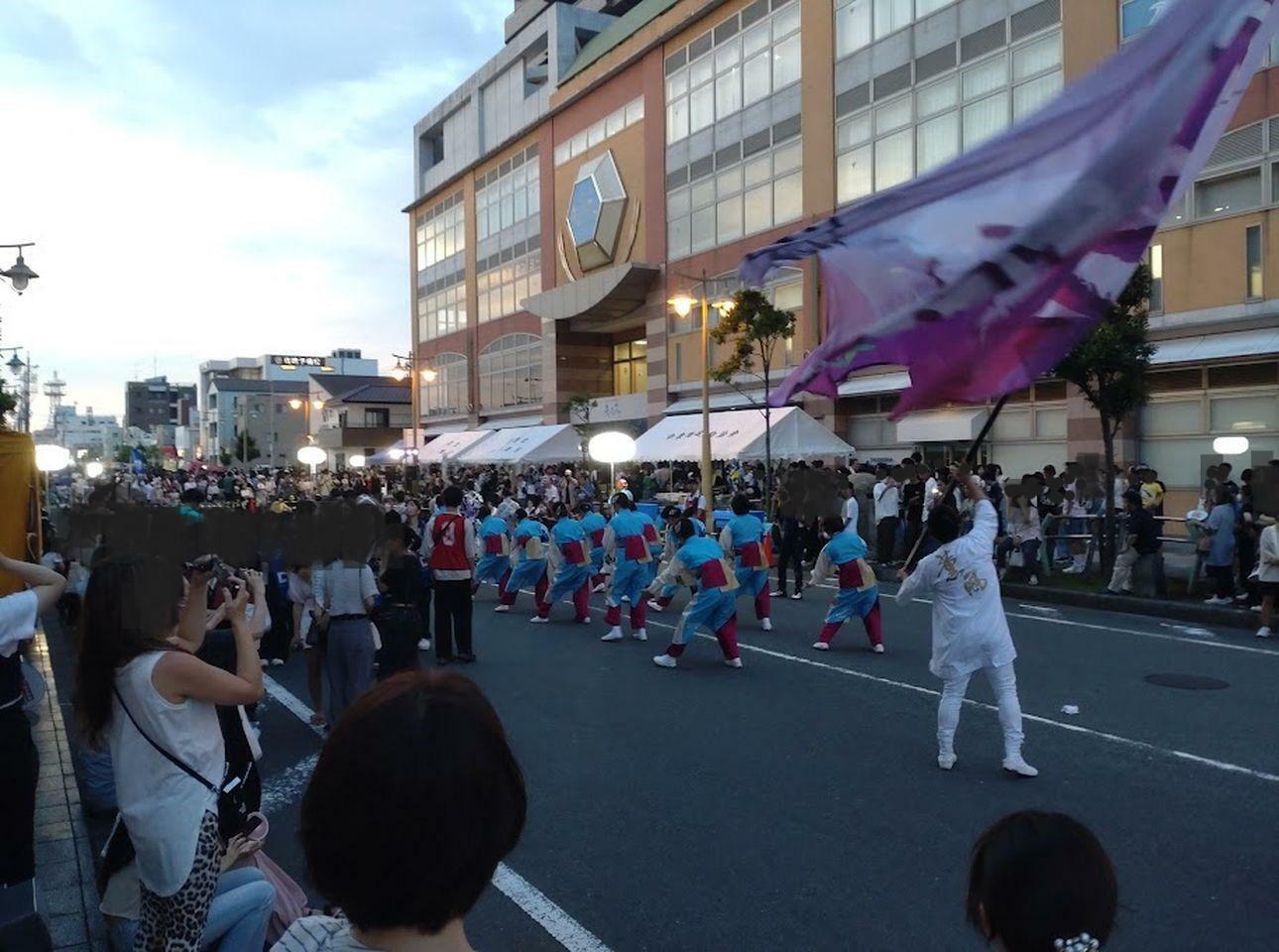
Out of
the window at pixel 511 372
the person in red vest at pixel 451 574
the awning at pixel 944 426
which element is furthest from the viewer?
the window at pixel 511 372

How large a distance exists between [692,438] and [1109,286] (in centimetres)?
2036

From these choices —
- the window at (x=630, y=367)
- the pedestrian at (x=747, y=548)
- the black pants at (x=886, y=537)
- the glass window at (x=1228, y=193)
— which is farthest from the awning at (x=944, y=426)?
the window at (x=630, y=367)

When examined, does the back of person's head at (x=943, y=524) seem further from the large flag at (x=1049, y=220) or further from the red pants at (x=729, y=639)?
the red pants at (x=729, y=639)

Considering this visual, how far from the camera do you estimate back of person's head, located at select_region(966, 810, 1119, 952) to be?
180 centimetres

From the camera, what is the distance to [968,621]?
628cm

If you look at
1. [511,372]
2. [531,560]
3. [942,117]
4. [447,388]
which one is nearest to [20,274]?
[531,560]

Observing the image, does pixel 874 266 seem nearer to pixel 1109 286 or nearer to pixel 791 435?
pixel 1109 286

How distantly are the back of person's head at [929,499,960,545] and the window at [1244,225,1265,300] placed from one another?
→ 54.1ft

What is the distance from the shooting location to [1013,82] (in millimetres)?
22906

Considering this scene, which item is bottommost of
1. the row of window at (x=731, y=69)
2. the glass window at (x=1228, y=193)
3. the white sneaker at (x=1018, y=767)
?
the white sneaker at (x=1018, y=767)

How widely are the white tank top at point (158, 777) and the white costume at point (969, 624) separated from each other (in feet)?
15.5

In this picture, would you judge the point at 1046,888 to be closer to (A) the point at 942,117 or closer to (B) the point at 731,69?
(A) the point at 942,117

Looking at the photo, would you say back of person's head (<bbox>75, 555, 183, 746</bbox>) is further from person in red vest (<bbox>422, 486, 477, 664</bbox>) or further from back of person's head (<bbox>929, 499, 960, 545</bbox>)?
person in red vest (<bbox>422, 486, 477, 664</bbox>)

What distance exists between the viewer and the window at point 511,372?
43656mm
